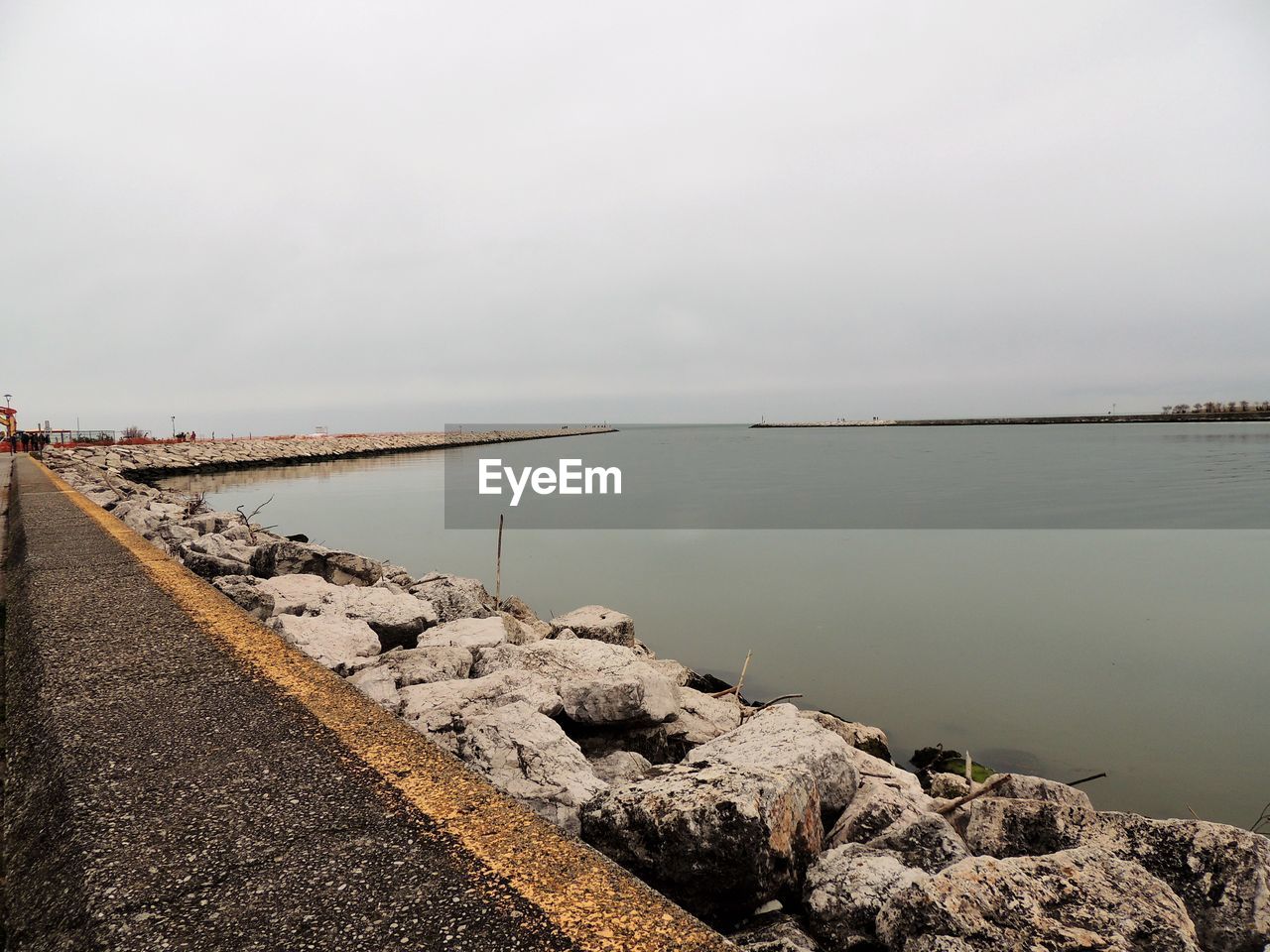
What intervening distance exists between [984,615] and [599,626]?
5.49m

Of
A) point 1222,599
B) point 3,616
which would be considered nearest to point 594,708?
point 3,616

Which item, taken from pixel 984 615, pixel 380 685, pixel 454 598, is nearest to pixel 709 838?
pixel 380 685

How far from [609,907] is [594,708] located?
2.21m

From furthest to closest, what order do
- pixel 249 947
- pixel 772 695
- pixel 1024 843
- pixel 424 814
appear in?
pixel 772 695
pixel 1024 843
pixel 424 814
pixel 249 947

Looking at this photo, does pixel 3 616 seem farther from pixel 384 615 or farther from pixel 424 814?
pixel 424 814

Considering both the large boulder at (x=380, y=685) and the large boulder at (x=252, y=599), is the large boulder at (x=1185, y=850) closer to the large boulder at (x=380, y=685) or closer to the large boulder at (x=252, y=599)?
the large boulder at (x=380, y=685)

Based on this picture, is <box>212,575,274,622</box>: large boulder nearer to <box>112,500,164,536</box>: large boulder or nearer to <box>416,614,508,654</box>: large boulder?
<box>416,614,508,654</box>: large boulder

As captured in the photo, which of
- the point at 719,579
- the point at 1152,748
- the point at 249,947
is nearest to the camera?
the point at 249,947

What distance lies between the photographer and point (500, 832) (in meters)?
1.70

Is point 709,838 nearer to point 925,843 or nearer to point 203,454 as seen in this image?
point 925,843

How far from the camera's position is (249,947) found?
131 cm

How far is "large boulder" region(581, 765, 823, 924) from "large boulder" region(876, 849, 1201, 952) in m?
0.35

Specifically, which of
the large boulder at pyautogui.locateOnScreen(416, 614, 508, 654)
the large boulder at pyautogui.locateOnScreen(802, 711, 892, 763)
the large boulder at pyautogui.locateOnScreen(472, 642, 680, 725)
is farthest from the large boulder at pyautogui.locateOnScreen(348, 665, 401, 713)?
the large boulder at pyautogui.locateOnScreen(802, 711, 892, 763)

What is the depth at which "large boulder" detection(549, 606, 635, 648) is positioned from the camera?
19.5 feet
